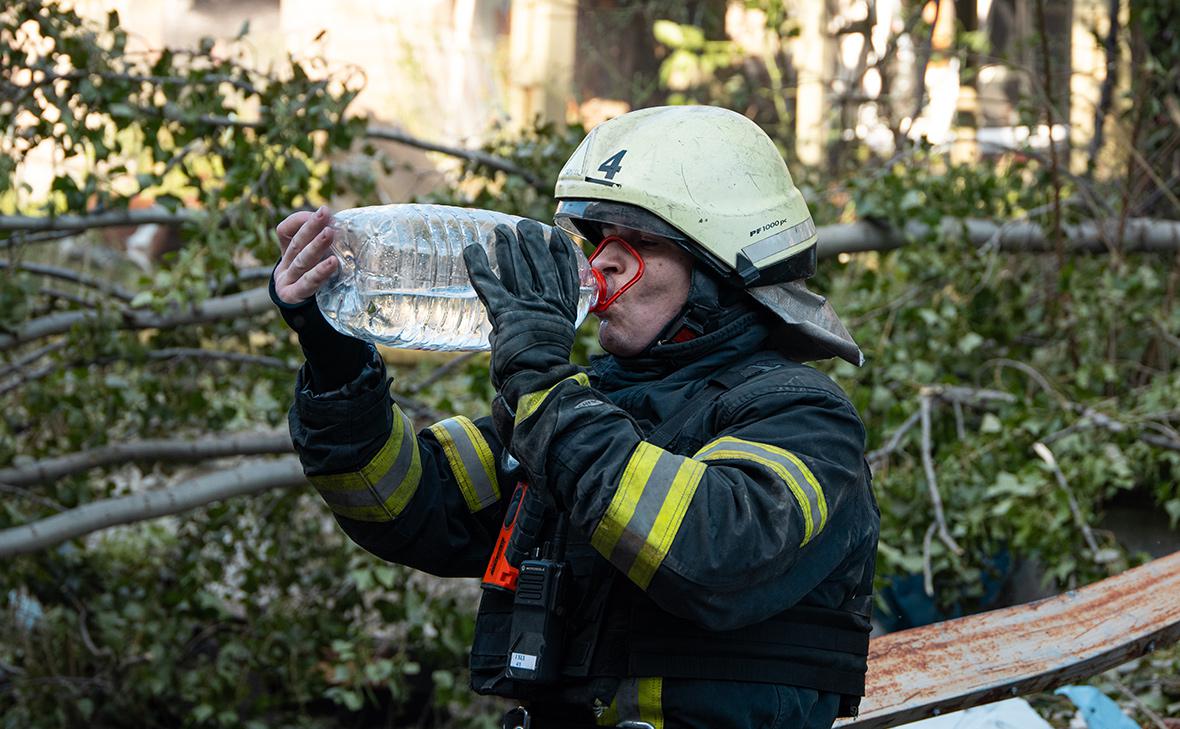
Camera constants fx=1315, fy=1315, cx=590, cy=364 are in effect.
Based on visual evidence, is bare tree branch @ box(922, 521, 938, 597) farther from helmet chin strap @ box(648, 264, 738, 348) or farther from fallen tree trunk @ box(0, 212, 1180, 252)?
helmet chin strap @ box(648, 264, 738, 348)

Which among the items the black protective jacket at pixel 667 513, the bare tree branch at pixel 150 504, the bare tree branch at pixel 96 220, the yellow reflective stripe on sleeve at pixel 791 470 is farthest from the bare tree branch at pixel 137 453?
the yellow reflective stripe on sleeve at pixel 791 470

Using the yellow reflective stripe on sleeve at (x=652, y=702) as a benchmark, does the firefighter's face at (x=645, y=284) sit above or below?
above

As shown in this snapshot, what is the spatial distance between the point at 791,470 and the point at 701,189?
54 cm

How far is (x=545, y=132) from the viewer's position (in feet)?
16.7

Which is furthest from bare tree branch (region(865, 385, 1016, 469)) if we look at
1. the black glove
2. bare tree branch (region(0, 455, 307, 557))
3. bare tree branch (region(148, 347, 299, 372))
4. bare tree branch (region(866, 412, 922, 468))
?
the black glove

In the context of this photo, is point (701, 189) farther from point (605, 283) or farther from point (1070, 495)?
point (1070, 495)

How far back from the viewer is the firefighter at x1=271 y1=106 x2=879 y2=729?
6.15 feet

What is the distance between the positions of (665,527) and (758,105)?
7.73 metres

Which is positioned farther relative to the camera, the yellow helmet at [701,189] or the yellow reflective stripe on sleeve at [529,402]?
the yellow helmet at [701,189]

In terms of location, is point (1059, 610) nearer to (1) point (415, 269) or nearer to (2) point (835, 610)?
(2) point (835, 610)

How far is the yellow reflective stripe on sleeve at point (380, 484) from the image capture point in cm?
228

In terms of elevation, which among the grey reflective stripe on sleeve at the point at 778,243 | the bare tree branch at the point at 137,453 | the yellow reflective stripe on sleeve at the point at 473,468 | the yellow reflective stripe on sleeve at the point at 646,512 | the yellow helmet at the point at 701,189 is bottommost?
the bare tree branch at the point at 137,453

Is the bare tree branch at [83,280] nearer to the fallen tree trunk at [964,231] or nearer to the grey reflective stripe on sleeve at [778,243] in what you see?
the fallen tree trunk at [964,231]

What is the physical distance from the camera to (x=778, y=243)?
2250 mm
